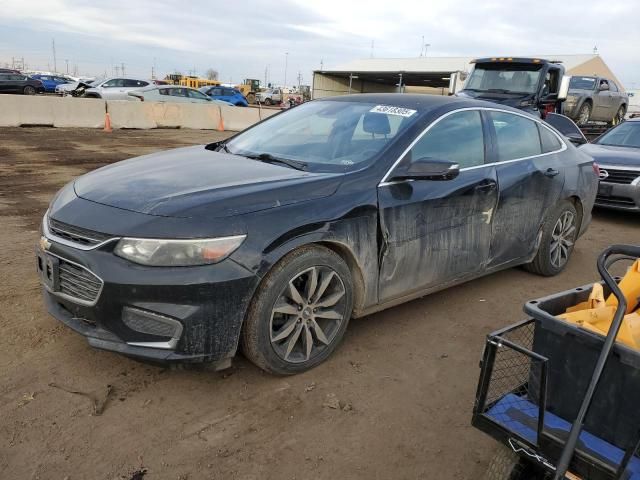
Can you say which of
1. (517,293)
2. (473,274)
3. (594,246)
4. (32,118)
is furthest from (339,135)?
(32,118)

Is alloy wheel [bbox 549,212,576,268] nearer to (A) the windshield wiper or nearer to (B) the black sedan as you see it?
(B) the black sedan

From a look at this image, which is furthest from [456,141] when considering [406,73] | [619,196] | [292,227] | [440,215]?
[406,73]

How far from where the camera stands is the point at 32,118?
1603 centimetres

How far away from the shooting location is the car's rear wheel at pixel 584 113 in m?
17.0

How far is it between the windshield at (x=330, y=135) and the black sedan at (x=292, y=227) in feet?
0.05

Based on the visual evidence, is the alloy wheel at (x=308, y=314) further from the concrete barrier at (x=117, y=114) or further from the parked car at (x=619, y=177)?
the concrete barrier at (x=117, y=114)

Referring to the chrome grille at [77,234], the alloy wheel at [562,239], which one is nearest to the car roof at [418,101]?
the alloy wheel at [562,239]

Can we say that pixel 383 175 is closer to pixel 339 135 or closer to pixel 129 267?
pixel 339 135

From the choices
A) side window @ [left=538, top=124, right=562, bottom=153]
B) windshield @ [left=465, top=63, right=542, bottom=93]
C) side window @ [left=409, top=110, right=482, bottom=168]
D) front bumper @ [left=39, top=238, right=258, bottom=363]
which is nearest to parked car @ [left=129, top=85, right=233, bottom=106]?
windshield @ [left=465, top=63, right=542, bottom=93]

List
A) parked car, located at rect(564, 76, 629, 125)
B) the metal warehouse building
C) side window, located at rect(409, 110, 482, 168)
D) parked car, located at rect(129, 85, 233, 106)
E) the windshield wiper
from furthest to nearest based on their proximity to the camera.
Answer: the metal warehouse building, parked car, located at rect(129, 85, 233, 106), parked car, located at rect(564, 76, 629, 125), side window, located at rect(409, 110, 482, 168), the windshield wiper

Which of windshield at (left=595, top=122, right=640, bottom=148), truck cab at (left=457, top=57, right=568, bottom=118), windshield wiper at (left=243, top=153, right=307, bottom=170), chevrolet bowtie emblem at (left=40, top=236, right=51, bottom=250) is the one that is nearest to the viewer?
chevrolet bowtie emblem at (left=40, top=236, right=51, bottom=250)

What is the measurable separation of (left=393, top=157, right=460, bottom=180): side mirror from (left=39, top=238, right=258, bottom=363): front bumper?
1268 mm

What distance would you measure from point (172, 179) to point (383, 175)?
129 cm

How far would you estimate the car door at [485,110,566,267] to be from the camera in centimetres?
429
